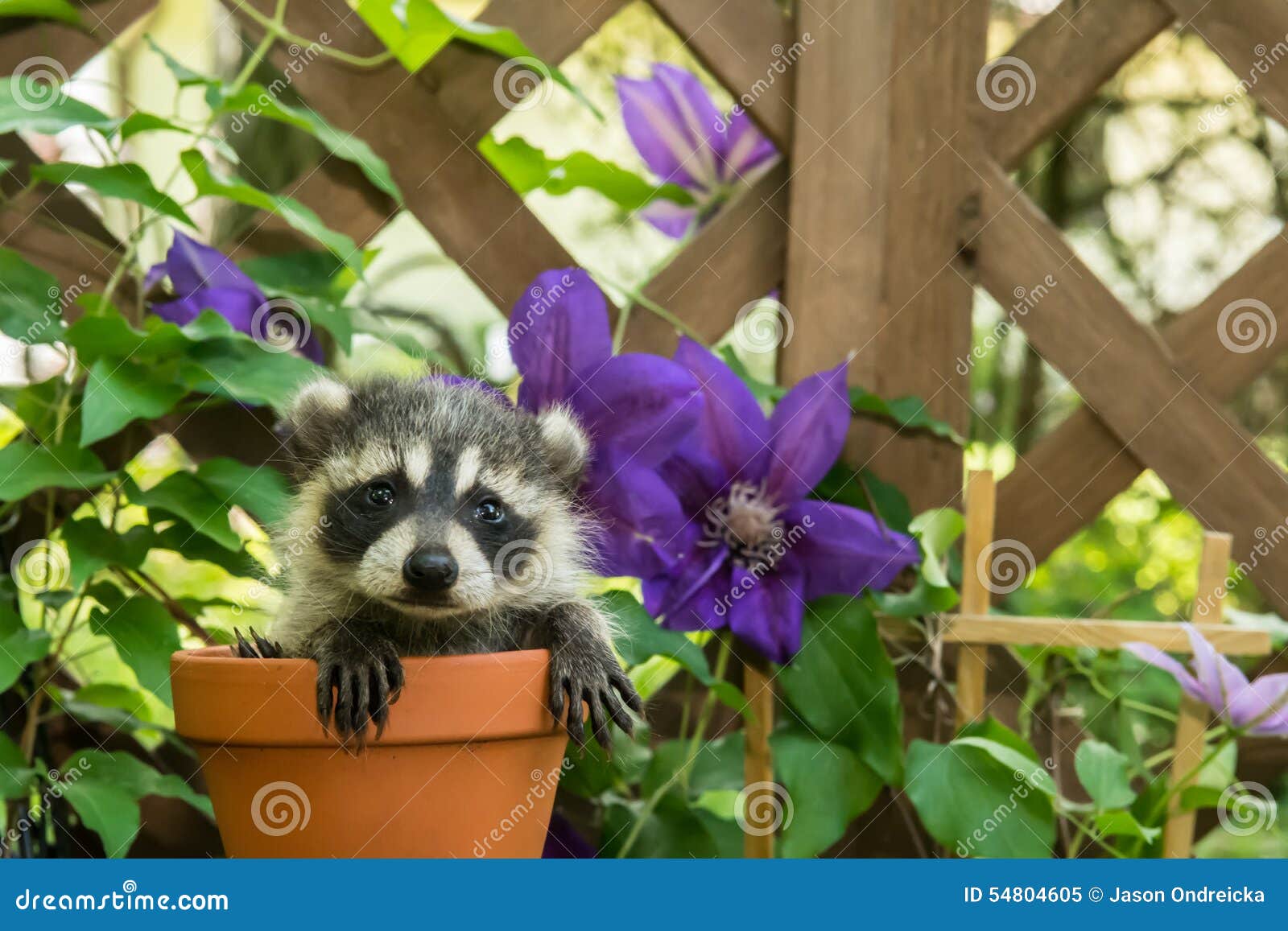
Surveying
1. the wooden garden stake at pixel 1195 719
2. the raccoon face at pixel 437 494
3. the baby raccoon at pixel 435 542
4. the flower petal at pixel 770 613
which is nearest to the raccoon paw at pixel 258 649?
the baby raccoon at pixel 435 542

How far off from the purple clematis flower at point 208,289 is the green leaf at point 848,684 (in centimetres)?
108

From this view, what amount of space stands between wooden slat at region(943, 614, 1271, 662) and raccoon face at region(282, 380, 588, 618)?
0.70 m

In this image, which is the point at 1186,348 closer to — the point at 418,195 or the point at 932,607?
the point at 932,607

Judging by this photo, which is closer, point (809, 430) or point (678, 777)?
point (809, 430)

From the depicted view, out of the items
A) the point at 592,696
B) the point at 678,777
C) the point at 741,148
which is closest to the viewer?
the point at 592,696

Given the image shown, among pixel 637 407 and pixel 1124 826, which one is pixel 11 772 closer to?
pixel 637 407

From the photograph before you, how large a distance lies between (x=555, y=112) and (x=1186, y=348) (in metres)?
2.32

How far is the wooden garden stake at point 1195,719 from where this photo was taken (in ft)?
6.46

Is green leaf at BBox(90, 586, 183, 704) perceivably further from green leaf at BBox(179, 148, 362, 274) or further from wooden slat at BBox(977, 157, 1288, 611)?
wooden slat at BBox(977, 157, 1288, 611)

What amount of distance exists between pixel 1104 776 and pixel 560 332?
3.64 ft

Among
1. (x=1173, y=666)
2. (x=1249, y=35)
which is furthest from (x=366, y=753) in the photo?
(x=1249, y=35)

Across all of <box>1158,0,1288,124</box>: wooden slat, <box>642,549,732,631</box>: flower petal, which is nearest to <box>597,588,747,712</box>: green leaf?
<box>642,549,732,631</box>: flower petal

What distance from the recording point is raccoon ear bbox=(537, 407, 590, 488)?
6.33ft

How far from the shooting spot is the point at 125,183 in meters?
1.84
